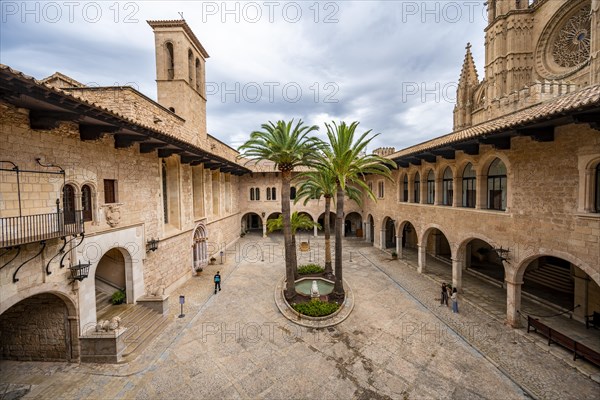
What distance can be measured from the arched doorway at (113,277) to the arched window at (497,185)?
58.5ft

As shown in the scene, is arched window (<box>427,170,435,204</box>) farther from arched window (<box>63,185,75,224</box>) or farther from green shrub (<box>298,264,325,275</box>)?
arched window (<box>63,185,75,224</box>)

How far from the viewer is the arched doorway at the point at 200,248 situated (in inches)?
732

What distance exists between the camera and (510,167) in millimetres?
10695

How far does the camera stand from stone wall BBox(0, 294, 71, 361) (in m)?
8.63

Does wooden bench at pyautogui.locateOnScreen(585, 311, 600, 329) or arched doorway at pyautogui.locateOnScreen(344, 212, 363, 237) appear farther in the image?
arched doorway at pyautogui.locateOnScreen(344, 212, 363, 237)

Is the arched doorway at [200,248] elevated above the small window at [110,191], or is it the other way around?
the small window at [110,191]

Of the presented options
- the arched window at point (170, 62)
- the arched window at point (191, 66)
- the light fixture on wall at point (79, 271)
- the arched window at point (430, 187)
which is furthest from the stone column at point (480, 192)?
the arched window at point (170, 62)

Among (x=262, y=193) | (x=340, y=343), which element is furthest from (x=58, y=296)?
(x=262, y=193)

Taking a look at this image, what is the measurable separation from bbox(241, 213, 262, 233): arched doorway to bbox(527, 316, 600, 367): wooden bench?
1176 inches

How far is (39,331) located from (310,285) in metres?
12.2

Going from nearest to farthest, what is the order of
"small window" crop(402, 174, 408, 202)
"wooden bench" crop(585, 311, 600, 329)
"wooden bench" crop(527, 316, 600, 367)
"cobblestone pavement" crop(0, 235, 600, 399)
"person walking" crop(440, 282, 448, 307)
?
"cobblestone pavement" crop(0, 235, 600, 399)
"wooden bench" crop(527, 316, 600, 367)
"wooden bench" crop(585, 311, 600, 329)
"person walking" crop(440, 282, 448, 307)
"small window" crop(402, 174, 408, 202)

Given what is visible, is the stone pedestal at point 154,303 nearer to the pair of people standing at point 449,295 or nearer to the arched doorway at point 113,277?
the arched doorway at point 113,277

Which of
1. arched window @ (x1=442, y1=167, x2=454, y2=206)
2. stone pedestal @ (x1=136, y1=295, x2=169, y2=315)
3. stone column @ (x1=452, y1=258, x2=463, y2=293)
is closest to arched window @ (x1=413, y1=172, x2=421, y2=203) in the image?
arched window @ (x1=442, y1=167, x2=454, y2=206)

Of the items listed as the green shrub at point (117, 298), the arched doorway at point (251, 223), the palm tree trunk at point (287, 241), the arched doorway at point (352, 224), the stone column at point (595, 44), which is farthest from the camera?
the arched doorway at point (251, 223)
